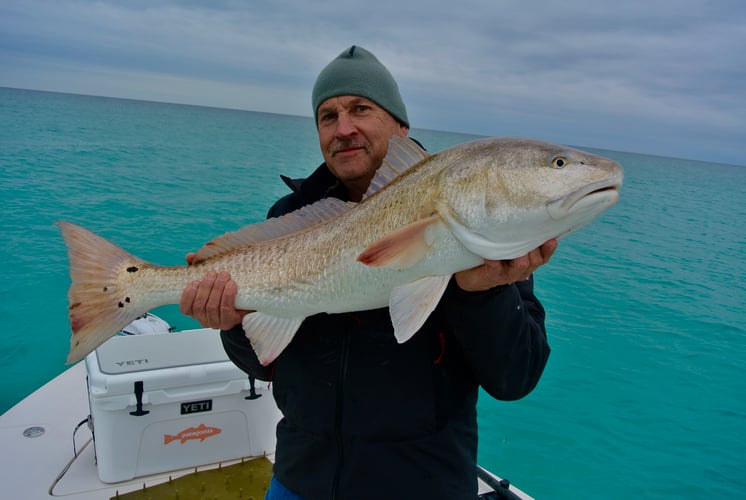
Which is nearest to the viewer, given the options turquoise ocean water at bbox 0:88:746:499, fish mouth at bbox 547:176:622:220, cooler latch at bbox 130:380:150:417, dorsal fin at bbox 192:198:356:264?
fish mouth at bbox 547:176:622:220

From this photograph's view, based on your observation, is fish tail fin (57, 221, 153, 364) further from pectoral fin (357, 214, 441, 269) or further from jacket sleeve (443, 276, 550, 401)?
jacket sleeve (443, 276, 550, 401)

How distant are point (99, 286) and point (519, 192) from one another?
2079 millimetres

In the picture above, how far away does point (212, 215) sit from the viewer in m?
22.0

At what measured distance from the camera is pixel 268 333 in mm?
2395

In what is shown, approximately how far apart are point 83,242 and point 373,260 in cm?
157

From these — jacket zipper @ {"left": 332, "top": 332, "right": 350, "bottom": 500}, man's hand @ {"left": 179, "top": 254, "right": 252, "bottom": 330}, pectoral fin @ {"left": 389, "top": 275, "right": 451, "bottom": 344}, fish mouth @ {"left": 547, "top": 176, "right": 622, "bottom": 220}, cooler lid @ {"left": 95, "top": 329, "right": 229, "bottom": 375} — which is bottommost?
cooler lid @ {"left": 95, "top": 329, "right": 229, "bottom": 375}

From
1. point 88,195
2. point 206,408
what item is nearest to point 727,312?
point 206,408

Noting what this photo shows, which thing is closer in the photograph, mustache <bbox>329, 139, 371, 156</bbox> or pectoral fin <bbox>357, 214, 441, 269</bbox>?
pectoral fin <bbox>357, 214, 441, 269</bbox>

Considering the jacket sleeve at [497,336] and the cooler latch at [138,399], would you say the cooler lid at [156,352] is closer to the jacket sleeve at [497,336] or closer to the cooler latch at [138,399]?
the cooler latch at [138,399]

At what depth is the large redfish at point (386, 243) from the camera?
1816 mm

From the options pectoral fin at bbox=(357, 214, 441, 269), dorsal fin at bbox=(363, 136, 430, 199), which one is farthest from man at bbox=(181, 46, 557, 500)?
dorsal fin at bbox=(363, 136, 430, 199)

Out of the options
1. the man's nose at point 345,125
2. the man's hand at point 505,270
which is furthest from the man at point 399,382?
the man's nose at point 345,125

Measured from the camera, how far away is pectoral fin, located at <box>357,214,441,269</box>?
193cm

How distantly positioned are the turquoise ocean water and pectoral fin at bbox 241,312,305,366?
6397mm
